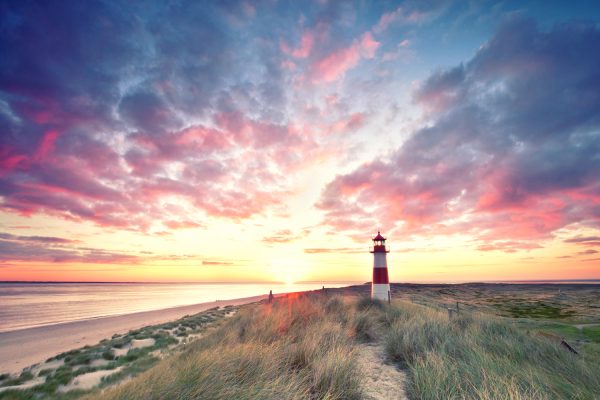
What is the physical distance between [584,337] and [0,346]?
85.3 ft

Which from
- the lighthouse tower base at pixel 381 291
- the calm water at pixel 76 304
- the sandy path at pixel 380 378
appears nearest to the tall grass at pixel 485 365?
the sandy path at pixel 380 378

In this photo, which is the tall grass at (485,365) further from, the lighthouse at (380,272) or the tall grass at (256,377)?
the lighthouse at (380,272)

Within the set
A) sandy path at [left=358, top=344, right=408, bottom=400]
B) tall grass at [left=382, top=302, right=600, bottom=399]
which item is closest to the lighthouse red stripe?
tall grass at [left=382, top=302, right=600, bottom=399]

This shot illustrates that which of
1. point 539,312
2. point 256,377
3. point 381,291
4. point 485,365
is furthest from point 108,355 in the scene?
point 539,312

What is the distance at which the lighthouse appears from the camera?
18.0 meters

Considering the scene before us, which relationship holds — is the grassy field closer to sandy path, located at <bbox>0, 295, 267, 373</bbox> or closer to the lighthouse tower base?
sandy path, located at <bbox>0, 295, 267, 373</bbox>

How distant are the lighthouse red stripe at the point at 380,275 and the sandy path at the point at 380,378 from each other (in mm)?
11865

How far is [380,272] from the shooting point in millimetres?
18766

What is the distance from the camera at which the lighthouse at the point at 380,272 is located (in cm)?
1805

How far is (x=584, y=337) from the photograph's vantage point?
1169cm

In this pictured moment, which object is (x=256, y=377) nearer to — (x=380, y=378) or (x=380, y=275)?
(x=380, y=378)

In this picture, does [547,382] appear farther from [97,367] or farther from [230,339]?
[97,367]

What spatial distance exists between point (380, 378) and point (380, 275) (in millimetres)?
13790

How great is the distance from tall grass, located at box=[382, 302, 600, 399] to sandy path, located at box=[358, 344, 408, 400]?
0.21 metres
